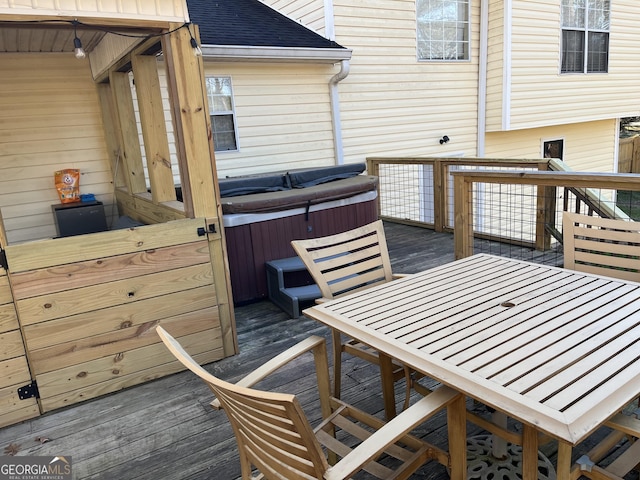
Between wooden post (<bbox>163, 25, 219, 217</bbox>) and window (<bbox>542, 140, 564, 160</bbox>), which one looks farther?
window (<bbox>542, 140, 564, 160</bbox>)

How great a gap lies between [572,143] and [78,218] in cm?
934

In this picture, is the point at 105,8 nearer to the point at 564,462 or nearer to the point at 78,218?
the point at 78,218

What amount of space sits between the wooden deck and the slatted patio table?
2.37 feet

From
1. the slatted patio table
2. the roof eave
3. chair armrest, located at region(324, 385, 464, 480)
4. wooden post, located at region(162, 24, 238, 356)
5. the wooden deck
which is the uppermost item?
the roof eave

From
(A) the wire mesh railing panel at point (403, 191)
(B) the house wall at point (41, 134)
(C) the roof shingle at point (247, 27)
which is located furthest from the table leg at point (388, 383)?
(A) the wire mesh railing panel at point (403, 191)

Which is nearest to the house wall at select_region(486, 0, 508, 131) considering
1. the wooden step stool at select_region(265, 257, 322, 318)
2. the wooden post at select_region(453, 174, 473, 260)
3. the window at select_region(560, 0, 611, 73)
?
the window at select_region(560, 0, 611, 73)

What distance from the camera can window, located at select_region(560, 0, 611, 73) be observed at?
8133 millimetres

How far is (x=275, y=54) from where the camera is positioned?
213 inches

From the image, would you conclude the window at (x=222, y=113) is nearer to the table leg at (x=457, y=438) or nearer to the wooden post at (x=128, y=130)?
the wooden post at (x=128, y=130)

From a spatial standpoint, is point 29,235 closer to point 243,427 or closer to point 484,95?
point 243,427

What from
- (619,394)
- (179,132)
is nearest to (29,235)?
(179,132)

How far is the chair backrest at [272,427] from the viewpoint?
979mm

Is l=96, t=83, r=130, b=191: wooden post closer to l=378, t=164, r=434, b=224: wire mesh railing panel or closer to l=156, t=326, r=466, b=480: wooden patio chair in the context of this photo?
l=378, t=164, r=434, b=224: wire mesh railing panel

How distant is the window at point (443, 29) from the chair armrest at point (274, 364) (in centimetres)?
653
